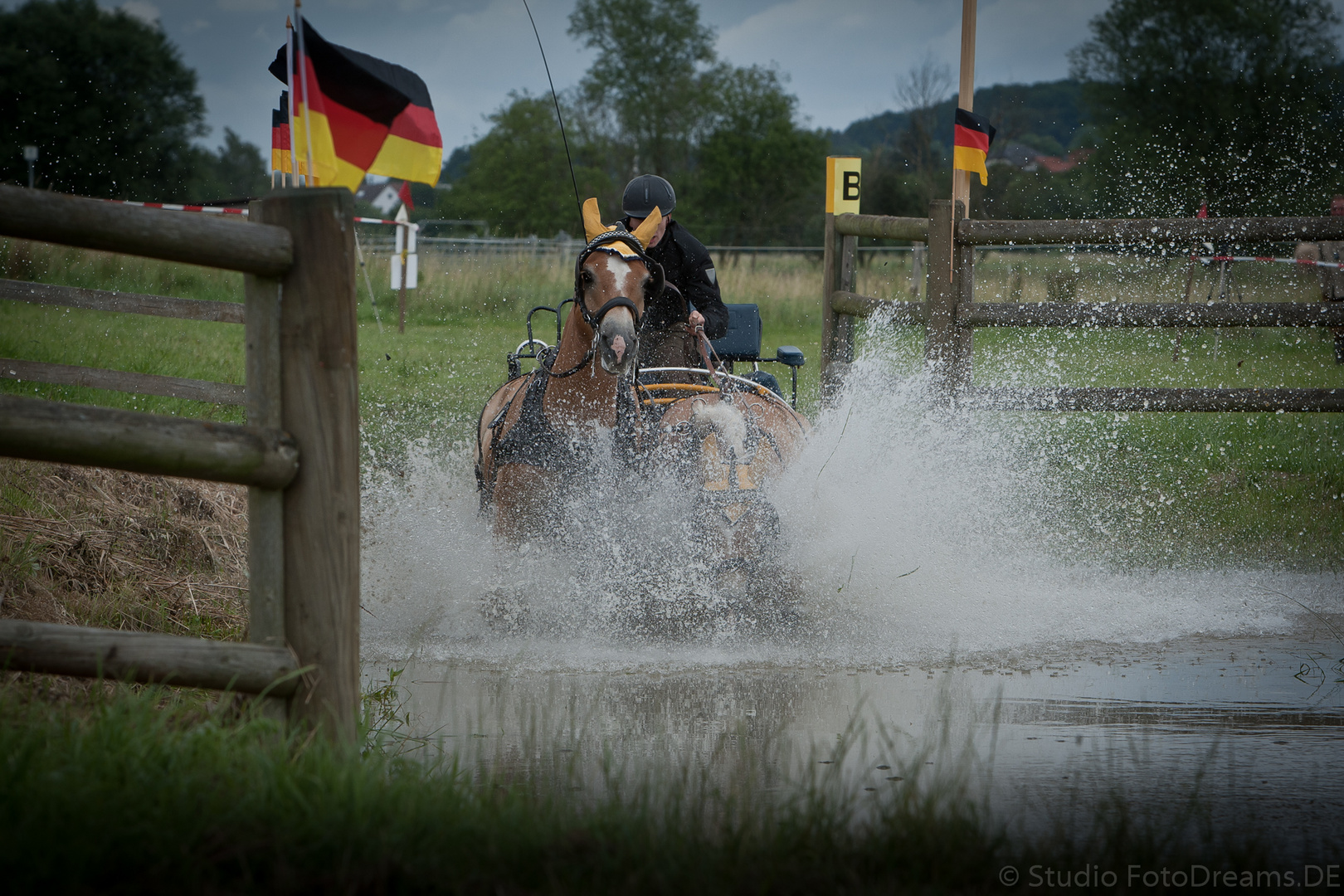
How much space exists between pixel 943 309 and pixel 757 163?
151ft

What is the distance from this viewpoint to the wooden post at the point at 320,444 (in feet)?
8.98

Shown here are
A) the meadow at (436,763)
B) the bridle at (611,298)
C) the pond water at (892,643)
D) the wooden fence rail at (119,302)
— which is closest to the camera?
the meadow at (436,763)

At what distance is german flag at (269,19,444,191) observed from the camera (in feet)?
15.0

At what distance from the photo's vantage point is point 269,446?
2.70 meters

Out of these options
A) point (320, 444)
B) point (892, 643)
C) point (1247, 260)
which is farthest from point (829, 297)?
point (1247, 260)

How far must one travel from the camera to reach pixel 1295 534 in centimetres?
639

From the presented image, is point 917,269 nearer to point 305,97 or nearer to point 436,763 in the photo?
point 305,97

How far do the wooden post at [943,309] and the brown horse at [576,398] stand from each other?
2316mm

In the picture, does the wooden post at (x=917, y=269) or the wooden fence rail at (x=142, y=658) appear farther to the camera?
the wooden post at (x=917, y=269)

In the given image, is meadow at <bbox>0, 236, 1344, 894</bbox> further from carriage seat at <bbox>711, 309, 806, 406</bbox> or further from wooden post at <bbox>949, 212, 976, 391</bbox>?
carriage seat at <bbox>711, 309, 806, 406</bbox>

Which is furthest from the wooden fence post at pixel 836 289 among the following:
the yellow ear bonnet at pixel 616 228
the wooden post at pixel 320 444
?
the wooden post at pixel 320 444

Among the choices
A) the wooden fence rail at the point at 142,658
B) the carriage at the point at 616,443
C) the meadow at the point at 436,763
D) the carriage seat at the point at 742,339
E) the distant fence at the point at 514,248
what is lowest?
the meadow at the point at 436,763

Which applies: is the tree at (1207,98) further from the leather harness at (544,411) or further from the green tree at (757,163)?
the leather harness at (544,411)

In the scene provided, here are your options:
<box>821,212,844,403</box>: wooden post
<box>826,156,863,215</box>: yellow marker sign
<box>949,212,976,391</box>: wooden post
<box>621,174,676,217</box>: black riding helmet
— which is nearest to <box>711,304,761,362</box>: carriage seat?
<box>621,174,676,217</box>: black riding helmet
